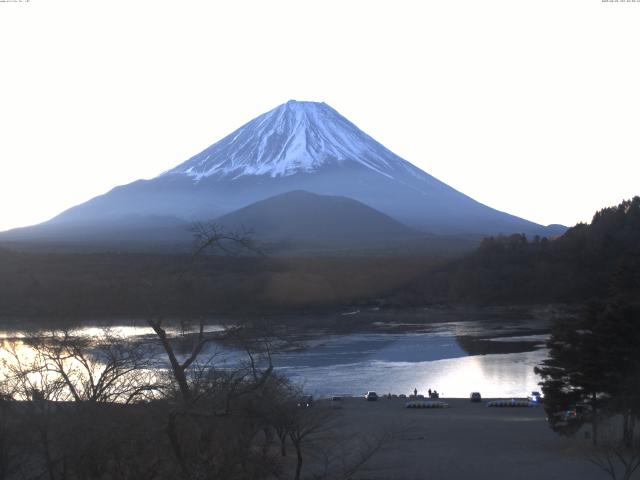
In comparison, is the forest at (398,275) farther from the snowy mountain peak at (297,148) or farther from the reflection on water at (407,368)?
the snowy mountain peak at (297,148)

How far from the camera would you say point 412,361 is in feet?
68.1

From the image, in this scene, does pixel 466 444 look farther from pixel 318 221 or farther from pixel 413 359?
pixel 318 221

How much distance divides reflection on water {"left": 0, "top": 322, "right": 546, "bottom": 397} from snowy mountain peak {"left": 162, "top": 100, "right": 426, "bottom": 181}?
7952 cm

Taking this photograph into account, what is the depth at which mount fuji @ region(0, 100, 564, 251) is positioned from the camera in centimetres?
9675

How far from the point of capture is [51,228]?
86812mm

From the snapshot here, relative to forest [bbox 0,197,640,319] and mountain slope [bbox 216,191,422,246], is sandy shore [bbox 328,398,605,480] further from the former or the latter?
mountain slope [bbox 216,191,422,246]

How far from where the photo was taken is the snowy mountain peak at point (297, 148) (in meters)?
105

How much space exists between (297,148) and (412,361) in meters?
89.5

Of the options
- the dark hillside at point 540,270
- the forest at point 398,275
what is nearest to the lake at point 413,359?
the forest at point 398,275

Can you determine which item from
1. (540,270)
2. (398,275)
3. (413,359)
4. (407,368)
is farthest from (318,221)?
(407,368)

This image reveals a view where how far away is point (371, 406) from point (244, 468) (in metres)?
9.30

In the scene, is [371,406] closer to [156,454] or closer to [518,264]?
[156,454]

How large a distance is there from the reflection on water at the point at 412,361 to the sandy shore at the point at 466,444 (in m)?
2.31

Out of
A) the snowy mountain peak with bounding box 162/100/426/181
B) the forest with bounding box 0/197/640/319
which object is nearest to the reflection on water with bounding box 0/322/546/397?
the forest with bounding box 0/197/640/319
